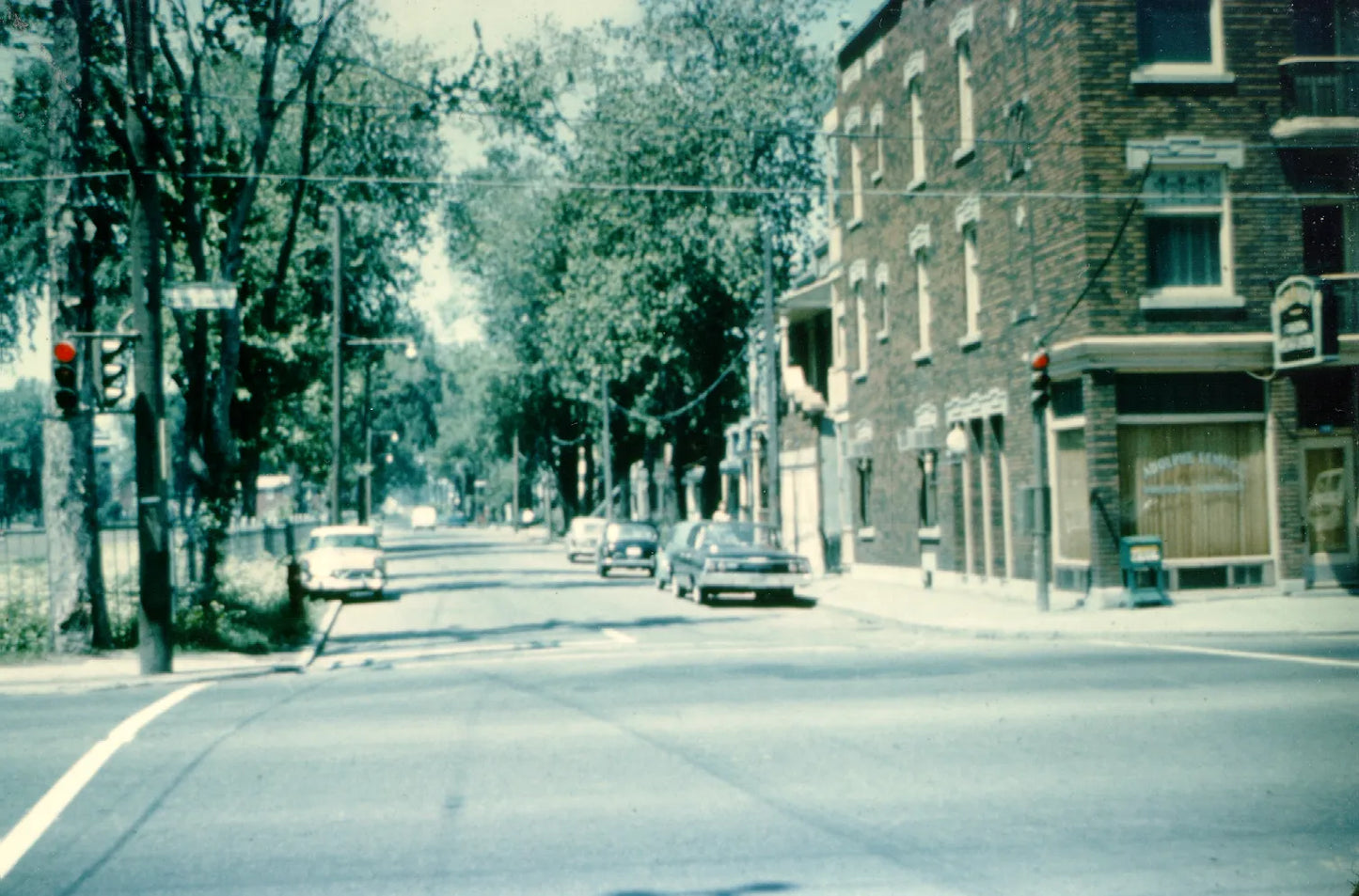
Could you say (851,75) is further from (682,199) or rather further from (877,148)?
(682,199)

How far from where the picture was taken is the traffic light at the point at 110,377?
16562 mm

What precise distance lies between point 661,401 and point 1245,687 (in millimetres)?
37300

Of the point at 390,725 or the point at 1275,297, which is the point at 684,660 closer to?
the point at 390,725

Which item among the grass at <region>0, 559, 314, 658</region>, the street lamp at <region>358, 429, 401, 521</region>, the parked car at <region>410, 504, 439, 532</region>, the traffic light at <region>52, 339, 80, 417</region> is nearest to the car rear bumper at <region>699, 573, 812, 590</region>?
the grass at <region>0, 559, 314, 658</region>

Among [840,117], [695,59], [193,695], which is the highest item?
[695,59]

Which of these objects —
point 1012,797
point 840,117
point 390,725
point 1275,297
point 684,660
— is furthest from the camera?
point 840,117

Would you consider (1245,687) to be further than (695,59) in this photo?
No

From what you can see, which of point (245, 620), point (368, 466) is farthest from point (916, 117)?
point (368, 466)

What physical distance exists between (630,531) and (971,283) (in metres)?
15.5

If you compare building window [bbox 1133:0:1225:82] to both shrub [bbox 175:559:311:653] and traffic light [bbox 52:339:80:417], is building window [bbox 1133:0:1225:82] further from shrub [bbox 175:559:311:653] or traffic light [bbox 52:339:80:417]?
traffic light [bbox 52:339:80:417]

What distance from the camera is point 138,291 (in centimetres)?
1670

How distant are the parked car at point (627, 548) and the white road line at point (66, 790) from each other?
25.2 metres

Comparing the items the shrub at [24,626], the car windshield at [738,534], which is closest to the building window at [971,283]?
the car windshield at [738,534]

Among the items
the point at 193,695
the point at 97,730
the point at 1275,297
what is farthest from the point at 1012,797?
the point at 1275,297
